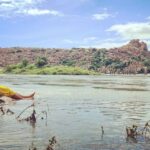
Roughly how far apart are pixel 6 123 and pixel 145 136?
342 inches

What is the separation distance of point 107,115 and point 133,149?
12.9m

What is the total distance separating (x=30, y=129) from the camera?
81.8ft

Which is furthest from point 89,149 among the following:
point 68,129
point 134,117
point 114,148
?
point 134,117

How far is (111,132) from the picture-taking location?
24.7 m

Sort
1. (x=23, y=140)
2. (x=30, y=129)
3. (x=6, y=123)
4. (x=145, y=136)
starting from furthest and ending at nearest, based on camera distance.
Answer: (x=6, y=123) → (x=30, y=129) → (x=145, y=136) → (x=23, y=140)

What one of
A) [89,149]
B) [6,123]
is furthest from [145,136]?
[6,123]

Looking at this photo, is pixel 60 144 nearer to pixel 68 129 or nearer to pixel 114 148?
pixel 114 148

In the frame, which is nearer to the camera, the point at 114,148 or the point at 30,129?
the point at 114,148

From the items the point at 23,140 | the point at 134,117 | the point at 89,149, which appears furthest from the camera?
the point at 134,117

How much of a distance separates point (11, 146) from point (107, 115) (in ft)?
45.7

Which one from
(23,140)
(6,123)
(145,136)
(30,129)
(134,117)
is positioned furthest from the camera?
(134,117)

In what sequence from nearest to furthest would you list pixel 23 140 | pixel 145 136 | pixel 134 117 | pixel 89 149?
pixel 89 149 < pixel 23 140 < pixel 145 136 < pixel 134 117

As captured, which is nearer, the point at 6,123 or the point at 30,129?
the point at 30,129

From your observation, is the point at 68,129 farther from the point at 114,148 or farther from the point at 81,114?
the point at 81,114
